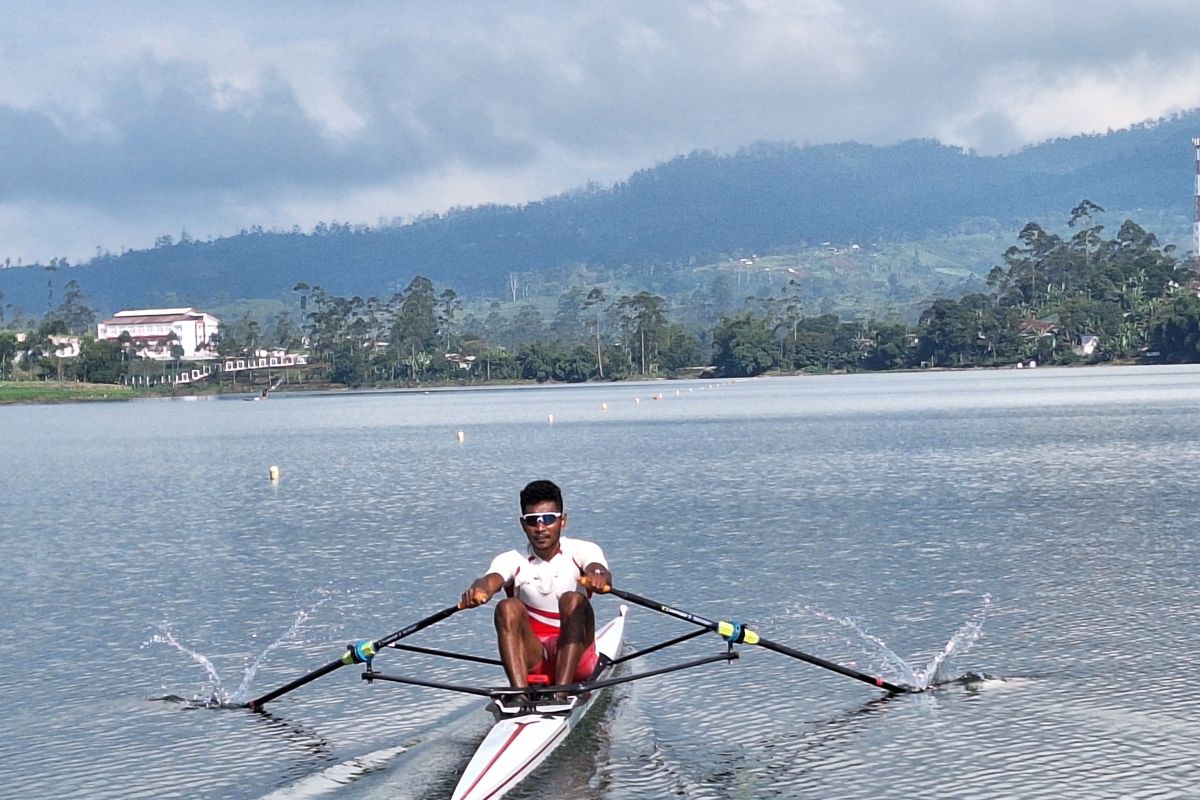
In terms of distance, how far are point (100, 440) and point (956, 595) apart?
87.5 meters

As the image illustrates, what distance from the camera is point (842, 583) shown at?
2861cm

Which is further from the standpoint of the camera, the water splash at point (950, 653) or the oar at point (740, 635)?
the water splash at point (950, 653)

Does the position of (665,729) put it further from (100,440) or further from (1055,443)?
(100,440)

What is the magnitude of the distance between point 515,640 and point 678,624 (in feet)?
29.3

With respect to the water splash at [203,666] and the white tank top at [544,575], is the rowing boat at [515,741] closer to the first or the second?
the white tank top at [544,575]

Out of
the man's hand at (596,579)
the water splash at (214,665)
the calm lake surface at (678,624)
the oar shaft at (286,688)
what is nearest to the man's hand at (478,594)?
the man's hand at (596,579)

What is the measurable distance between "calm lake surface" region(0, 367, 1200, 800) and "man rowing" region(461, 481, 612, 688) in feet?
3.71

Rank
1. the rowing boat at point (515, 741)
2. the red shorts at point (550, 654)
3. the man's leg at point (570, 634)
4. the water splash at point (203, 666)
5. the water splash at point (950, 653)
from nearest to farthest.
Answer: the rowing boat at point (515, 741) < the man's leg at point (570, 634) < the red shorts at point (550, 654) < the water splash at point (950, 653) < the water splash at point (203, 666)

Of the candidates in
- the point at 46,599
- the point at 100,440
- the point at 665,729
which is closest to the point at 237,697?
the point at 665,729

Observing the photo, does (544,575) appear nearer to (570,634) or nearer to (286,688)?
(570,634)

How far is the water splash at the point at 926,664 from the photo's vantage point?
20219mm

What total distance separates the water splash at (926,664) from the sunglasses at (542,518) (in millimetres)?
6132

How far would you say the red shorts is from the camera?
1691cm

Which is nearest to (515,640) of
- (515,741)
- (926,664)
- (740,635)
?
(515,741)
